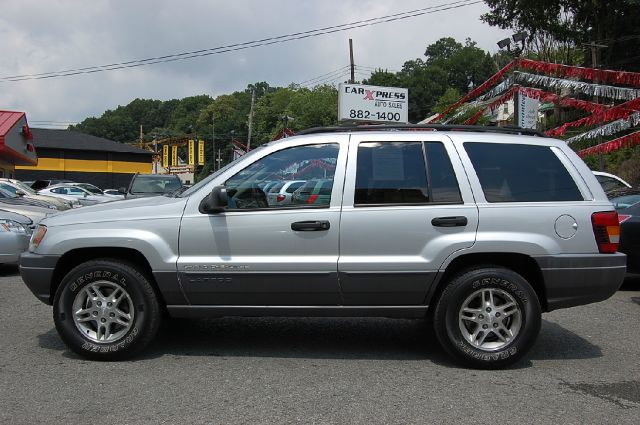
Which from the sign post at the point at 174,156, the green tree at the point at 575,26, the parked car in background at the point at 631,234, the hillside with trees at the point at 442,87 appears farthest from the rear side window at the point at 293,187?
the sign post at the point at 174,156

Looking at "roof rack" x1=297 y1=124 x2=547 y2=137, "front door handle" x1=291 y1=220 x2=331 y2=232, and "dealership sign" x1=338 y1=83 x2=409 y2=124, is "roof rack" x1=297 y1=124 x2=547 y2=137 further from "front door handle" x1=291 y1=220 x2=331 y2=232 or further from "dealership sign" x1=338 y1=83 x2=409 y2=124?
"dealership sign" x1=338 y1=83 x2=409 y2=124

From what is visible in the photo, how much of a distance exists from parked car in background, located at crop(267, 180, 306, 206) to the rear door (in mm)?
430

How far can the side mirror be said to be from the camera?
4465 mm

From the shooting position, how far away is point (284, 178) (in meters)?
4.73

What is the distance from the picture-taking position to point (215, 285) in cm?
461

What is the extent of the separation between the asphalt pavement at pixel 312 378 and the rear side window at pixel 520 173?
4.67 ft

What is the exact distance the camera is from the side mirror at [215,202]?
4465 millimetres

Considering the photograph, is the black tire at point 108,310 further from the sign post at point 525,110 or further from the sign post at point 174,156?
the sign post at point 174,156

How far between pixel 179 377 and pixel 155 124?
122 m

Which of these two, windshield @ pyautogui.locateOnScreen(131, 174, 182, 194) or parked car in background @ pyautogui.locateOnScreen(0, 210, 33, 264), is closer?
parked car in background @ pyautogui.locateOnScreen(0, 210, 33, 264)

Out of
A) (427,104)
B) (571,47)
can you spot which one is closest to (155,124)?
(427,104)

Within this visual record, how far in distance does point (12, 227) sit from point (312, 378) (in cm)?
666

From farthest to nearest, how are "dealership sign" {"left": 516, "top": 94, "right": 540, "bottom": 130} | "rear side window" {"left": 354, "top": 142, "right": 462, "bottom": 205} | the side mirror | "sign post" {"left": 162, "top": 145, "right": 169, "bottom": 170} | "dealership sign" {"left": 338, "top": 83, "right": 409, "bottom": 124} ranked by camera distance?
"sign post" {"left": 162, "top": 145, "right": 169, "bottom": 170} → "dealership sign" {"left": 338, "top": 83, "right": 409, "bottom": 124} → "dealership sign" {"left": 516, "top": 94, "right": 540, "bottom": 130} → "rear side window" {"left": 354, "top": 142, "right": 462, "bottom": 205} → the side mirror

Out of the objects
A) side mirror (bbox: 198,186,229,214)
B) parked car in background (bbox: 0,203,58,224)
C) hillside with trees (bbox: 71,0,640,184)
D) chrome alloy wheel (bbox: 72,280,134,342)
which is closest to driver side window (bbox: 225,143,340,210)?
side mirror (bbox: 198,186,229,214)
